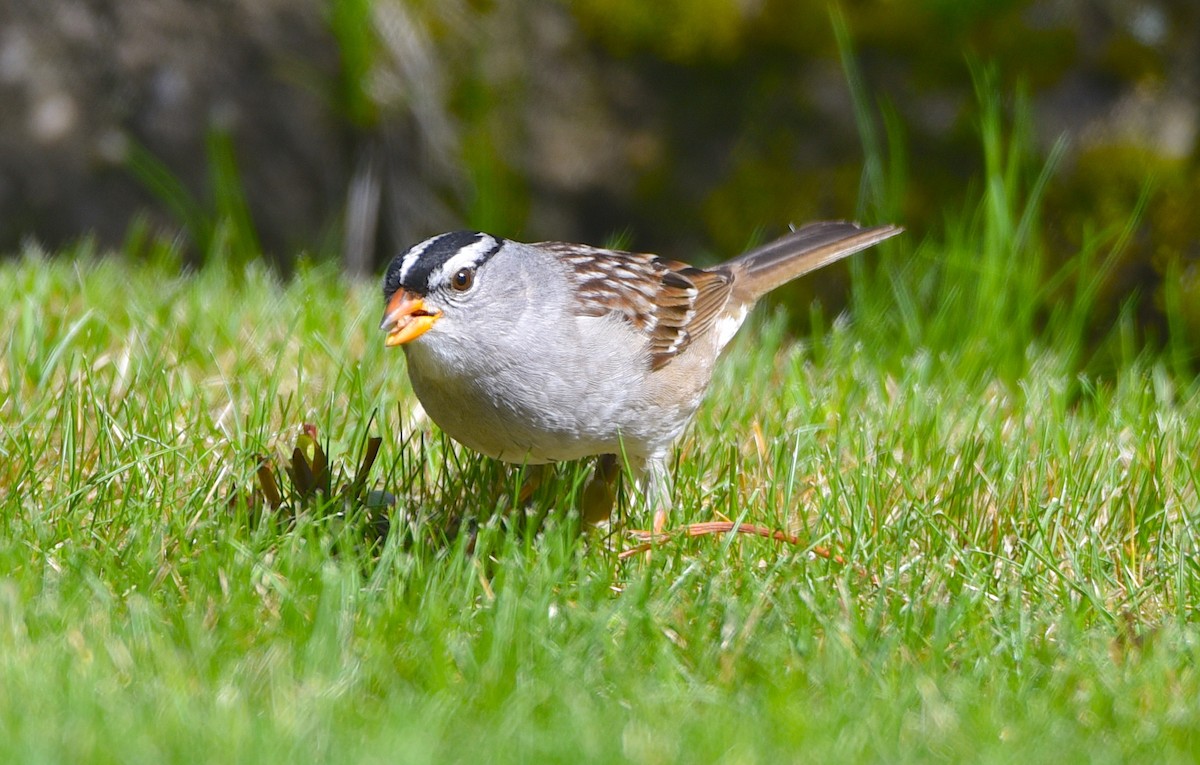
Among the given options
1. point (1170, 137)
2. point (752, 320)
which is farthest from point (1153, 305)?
point (752, 320)

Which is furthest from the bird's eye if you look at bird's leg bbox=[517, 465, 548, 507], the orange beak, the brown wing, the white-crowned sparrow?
bird's leg bbox=[517, 465, 548, 507]

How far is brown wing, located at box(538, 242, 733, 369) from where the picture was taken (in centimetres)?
473

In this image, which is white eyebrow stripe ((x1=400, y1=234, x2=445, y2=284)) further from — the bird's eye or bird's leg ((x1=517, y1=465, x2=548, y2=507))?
bird's leg ((x1=517, y1=465, x2=548, y2=507))

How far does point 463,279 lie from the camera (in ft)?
13.6

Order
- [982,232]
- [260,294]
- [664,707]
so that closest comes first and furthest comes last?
1. [664,707]
2. [260,294]
3. [982,232]

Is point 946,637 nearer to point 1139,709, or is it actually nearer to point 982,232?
point 1139,709

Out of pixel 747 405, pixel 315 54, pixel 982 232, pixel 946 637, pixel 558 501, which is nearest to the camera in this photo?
pixel 946 637

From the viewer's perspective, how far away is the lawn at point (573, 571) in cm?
309

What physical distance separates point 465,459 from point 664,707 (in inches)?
71.9

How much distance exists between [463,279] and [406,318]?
233 mm

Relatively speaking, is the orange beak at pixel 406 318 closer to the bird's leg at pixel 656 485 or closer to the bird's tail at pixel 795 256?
the bird's leg at pixel 656 485

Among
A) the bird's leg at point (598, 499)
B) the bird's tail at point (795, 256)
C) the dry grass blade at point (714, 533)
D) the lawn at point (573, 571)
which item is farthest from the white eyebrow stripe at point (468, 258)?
the bird's tail at point (795, 256)

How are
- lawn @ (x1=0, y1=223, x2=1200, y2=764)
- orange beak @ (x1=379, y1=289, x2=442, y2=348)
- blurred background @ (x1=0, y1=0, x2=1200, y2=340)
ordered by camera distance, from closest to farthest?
lawn @ (x1=0, y1=223, x2=1200, y2=764), orange beak @ (x1=379, y1=289, x2=442, y2=348), blurred background @ (x1=0, y1=0, x2=1200, y2=340)

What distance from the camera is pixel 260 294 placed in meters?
6.16
